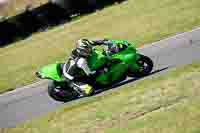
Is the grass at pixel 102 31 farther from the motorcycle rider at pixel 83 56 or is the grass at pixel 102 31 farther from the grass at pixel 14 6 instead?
the motorcycle rider at pixel 83 56

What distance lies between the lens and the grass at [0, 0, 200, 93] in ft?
67.9

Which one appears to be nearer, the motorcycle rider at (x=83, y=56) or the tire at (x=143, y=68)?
the motorcycle rider at (x=83, y=56)

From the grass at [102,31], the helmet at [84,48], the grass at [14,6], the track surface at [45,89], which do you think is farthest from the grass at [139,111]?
the grass at [14,6]

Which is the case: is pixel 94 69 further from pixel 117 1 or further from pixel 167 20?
pixel 117 1

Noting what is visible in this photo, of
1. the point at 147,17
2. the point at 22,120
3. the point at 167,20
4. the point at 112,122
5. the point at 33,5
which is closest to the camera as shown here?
the point at 112,122

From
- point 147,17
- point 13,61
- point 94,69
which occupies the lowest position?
point 13,61

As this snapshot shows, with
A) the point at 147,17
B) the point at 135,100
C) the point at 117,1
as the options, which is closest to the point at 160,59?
the point at 135,100

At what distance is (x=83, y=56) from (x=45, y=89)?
10.2 feet

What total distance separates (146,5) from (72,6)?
500cm

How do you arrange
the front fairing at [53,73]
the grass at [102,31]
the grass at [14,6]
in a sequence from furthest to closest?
1. the grass at [14,6]
2. the grass at [102,31]
3. the front fairing at [53,73]

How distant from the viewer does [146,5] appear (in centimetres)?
2662

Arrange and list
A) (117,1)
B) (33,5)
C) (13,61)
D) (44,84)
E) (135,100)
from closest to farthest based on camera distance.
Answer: (135,100)
(44,84)
(13,61)
(117,1)
(33,5)

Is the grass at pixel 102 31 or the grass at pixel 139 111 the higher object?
the grass at pixel 139 111

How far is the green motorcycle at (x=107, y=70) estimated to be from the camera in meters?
14.3
